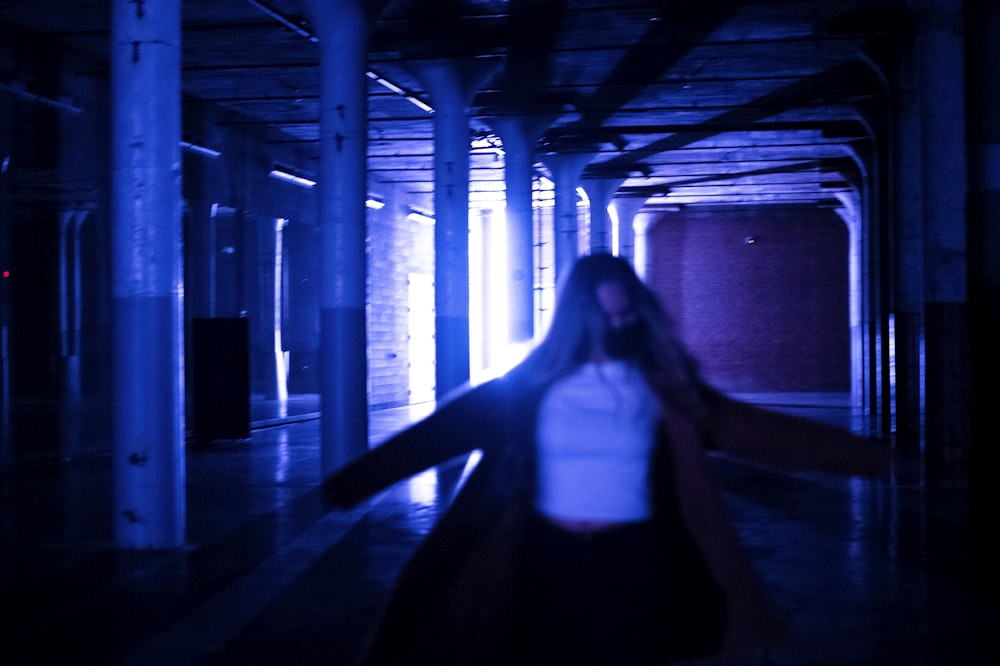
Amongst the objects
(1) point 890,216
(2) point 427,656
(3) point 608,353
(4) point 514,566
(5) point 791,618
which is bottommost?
(5) point 791,618

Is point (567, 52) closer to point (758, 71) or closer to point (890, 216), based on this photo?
point (758, 71)

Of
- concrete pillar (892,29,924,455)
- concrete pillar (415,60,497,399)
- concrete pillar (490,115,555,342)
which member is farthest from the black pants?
concrete pillar (490,115,555,342)

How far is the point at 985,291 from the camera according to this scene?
858 cm

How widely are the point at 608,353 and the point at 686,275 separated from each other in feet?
128

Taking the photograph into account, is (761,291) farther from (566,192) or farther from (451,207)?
(451,207)

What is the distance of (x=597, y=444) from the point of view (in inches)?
141

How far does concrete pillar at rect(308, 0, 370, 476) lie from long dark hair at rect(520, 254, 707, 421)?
10.9 metres

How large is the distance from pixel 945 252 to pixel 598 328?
10.6 m

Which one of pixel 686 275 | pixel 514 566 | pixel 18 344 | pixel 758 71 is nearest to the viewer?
pixel 514 566

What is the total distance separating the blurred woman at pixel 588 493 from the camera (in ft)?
11.4

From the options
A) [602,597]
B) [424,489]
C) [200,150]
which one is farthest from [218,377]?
[602,597]

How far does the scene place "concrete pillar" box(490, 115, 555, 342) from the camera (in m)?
25.7

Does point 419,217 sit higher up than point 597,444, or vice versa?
point 419,217

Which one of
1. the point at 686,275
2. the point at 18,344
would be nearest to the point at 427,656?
the point at 18,344
